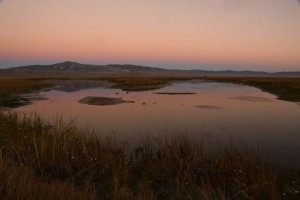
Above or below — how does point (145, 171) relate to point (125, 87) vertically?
above

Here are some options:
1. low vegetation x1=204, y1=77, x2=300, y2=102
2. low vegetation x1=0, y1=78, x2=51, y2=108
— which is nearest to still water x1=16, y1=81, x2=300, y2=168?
low vegetation x1=0, y1=78, x2=51, y2=108

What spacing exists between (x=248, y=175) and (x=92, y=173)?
3.28 meters

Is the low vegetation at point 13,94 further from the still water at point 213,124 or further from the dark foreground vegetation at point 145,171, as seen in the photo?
the dark foreground vegetation at point 145,171

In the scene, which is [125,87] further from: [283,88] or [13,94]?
[283,88]

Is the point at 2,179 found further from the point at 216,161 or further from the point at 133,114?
the point at 133,114

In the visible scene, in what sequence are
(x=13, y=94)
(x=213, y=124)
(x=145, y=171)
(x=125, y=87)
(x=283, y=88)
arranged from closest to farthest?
(x=145, y=171)
(x=213, y=124)
(x=13, y=94)
(x=283, y=88)
(x=125, y=87)

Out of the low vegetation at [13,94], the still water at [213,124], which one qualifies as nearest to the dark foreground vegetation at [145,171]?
the still water at [213,124]

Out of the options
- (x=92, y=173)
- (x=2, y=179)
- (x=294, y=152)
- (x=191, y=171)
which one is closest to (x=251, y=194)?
(x=191, y=171)

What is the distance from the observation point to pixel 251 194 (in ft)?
21.1

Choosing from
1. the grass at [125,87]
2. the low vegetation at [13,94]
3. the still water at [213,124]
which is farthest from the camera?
the grass at [125,87]

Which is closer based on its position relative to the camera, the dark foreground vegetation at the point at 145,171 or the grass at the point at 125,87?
the dark foreground vegetation at the point at 145,171

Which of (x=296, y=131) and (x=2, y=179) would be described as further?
(x=296, y=131)

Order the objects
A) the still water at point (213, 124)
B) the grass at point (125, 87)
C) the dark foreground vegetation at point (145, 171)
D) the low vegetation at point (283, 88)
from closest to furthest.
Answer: the dark foreground vegetation at point (145, 171), the still water at point (213, 124), the grass at point (125, 87), the low vegetation at point (283, 88)

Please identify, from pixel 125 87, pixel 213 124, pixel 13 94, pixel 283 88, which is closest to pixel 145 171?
pixel 213 124
